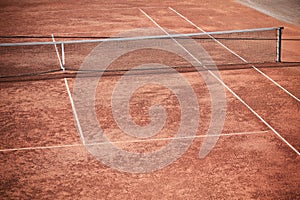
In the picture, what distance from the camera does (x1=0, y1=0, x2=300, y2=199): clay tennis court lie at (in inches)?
321

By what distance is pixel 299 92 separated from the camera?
12.7 m

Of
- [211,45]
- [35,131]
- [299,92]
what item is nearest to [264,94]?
[299,92]

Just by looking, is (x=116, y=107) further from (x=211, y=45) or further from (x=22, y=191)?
(x=211, y=45)

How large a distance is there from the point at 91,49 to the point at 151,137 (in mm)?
7218

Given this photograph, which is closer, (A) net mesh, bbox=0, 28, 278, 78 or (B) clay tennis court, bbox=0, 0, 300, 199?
(B) clay tennis court, bbox=0, 0, 300, 199

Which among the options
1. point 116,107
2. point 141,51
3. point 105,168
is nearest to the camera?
point 105,168

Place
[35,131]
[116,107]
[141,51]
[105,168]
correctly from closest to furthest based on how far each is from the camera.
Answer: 1. [105,168]
2. [35,131]
3. [116,107]
4. [141,51]

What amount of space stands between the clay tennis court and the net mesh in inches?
3.6

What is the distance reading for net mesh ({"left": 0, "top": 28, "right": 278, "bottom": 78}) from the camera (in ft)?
47.7

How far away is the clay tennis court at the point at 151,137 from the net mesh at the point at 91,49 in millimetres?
92

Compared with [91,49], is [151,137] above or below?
below

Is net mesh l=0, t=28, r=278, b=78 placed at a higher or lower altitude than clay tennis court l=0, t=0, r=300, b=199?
higher

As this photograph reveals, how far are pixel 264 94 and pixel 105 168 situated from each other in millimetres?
5724

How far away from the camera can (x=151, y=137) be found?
1012cm
